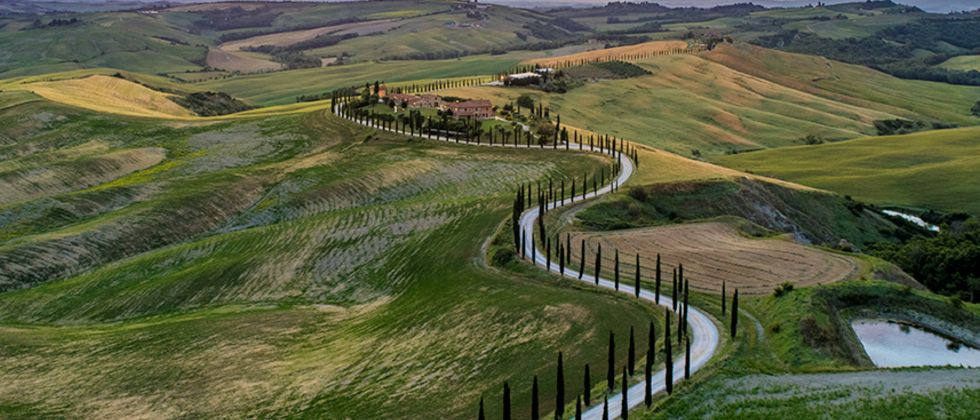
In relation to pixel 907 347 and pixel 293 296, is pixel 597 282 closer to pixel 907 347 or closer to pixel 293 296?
pixel 907 347

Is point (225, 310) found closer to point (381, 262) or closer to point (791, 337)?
point (381, 262)

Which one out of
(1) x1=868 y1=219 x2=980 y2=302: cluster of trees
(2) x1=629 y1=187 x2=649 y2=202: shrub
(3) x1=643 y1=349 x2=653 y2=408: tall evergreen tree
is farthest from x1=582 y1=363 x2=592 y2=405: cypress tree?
(2) x1=629 y1=187 x2=649 y2=202: shrub

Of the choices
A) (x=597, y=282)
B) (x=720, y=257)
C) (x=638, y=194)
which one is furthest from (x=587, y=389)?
(x=638, y=194)

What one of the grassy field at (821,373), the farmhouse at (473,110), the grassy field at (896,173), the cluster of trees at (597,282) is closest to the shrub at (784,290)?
the grassy field at (821,373)

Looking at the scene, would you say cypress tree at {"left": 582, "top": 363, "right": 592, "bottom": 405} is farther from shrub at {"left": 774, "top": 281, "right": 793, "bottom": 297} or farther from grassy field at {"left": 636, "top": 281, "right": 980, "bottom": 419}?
shrub at {"left": 774, "top": 281, "right": 793, "bottom": 297}

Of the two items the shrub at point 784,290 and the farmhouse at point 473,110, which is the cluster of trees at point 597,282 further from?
the farmhouse at point 473,110

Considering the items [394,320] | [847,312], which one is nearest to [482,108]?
[394,320]
